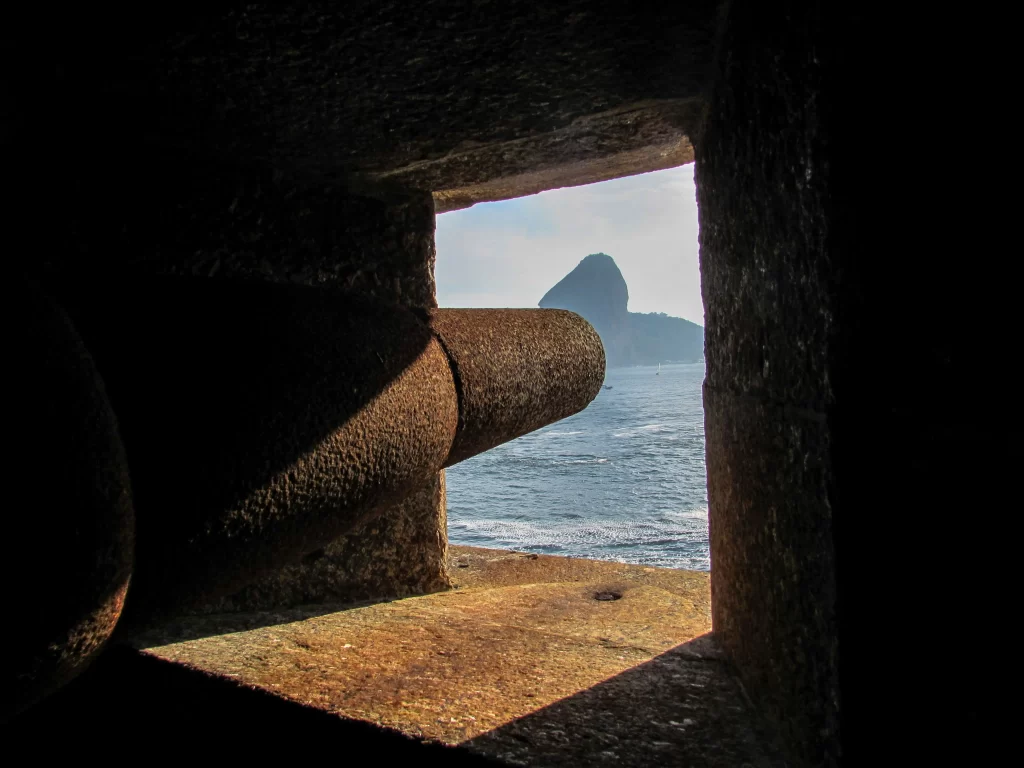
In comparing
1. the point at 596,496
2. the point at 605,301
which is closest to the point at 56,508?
the point at 596,496

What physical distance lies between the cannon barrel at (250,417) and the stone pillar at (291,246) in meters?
0.55

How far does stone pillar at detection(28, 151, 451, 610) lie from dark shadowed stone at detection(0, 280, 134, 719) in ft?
3.05

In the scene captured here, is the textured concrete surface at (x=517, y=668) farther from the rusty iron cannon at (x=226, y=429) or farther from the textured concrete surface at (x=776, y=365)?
the rusty iron cannon at (x=226, y=429)

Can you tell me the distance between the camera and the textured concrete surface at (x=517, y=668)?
146cm

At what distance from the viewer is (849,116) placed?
3.13 feet

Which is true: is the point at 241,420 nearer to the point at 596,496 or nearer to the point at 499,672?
the point at 499,672

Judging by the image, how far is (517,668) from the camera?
6.05 feet

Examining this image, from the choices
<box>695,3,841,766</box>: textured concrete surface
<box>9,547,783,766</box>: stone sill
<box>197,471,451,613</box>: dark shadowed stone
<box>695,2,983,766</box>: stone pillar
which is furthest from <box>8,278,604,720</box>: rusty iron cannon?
<box>197,471,451,613</box>: dark shadowed stone

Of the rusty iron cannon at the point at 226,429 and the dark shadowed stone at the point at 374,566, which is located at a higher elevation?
the rusty iron cannon at the point at 226,429

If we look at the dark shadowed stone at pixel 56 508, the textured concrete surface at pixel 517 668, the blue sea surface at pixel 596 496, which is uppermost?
the dark shadowed stone at pixel 56 508

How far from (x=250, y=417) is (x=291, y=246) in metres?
1.31

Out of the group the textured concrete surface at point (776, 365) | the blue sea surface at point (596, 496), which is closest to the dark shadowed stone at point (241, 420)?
the textured concrete surface at point (776, 365)

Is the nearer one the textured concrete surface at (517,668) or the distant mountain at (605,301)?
the textured concrete surface at (517,668)

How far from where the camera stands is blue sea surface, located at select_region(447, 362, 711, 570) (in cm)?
1892
